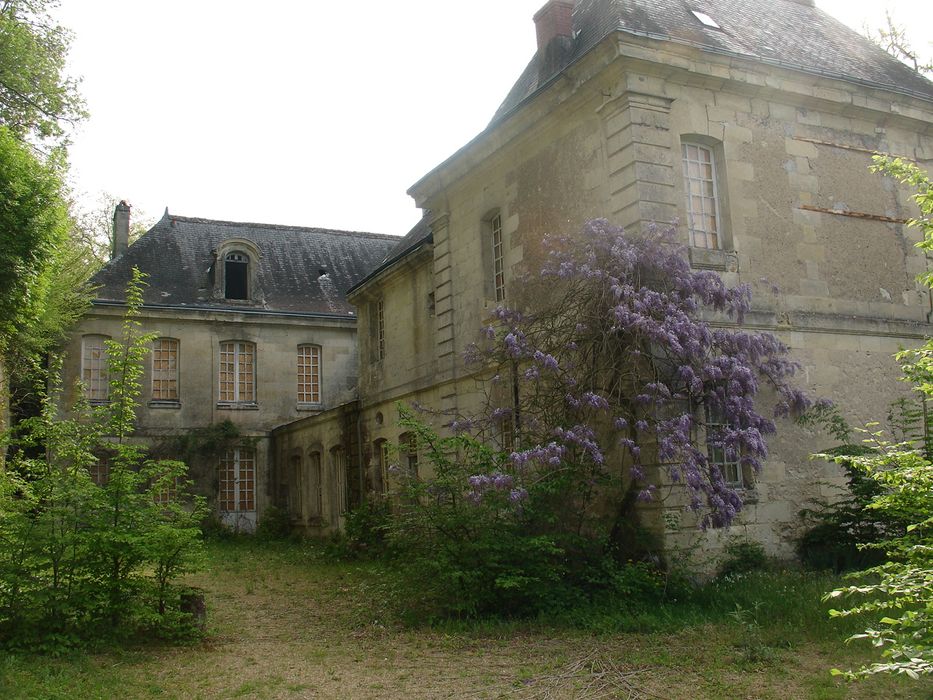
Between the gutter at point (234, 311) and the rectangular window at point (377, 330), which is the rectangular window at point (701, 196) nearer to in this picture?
the rectangular window at point (377, 330)

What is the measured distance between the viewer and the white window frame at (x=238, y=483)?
70.6 feet

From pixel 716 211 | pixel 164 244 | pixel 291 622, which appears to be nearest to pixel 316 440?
pixel 164 244

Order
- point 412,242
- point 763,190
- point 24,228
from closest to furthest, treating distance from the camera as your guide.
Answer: point 24,228, point 763,190, point 412,242

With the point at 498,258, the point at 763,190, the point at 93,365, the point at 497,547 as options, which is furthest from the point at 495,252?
the point at 93,365

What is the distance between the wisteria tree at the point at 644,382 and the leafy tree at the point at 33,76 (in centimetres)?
1011

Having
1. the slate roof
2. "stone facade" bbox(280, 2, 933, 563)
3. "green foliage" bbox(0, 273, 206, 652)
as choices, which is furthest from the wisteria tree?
the slate roof

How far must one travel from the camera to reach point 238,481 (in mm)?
21750

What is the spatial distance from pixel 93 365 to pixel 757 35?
17.0 m

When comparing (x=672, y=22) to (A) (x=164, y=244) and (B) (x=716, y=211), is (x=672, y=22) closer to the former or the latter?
(B) (x=716, y=211)

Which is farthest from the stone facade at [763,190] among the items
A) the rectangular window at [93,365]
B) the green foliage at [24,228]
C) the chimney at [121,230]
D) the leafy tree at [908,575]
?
the chimney at [121,230]

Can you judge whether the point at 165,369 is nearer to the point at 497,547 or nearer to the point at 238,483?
the point at 238,483

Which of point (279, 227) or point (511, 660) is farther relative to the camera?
point (279, 227)

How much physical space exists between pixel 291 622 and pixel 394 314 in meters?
8.64

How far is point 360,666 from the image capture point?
22.6 ft
